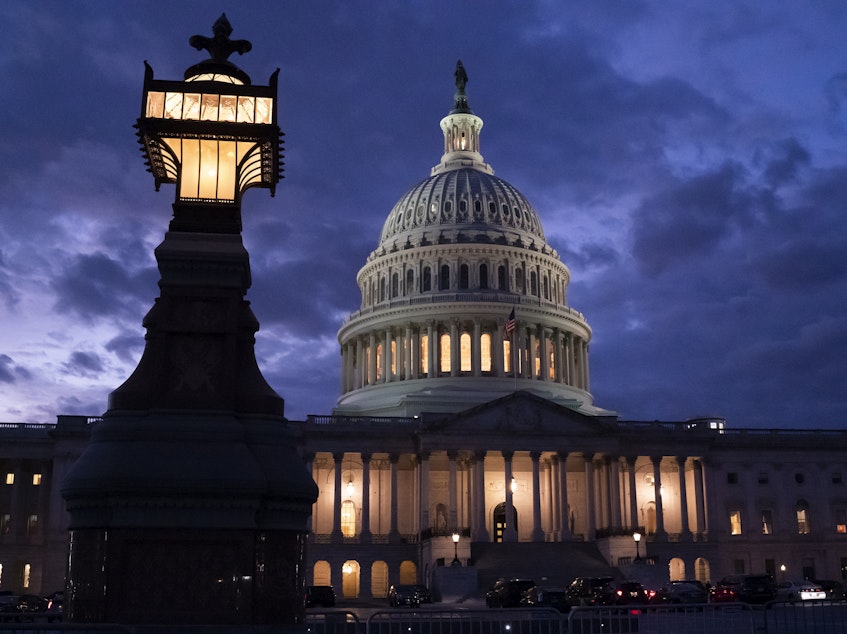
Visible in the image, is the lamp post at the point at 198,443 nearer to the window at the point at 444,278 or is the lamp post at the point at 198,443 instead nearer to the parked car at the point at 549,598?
the parked car at the point at 549,598

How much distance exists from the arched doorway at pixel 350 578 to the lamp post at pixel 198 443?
73640 millimetres

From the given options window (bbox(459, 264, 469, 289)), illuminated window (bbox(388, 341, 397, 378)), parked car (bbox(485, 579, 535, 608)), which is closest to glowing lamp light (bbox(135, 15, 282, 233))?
parked car (bbox(485, 579, 535, 608))

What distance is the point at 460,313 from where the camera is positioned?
107 metres

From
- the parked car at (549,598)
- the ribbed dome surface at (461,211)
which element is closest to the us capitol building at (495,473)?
the ribbed dome surface at (461,211)

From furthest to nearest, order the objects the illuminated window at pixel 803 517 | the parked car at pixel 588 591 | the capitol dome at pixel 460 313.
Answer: the capitol dome at pixel 460 313, the illuminated window at pixel 803 517, the parked car at pixel 588 591

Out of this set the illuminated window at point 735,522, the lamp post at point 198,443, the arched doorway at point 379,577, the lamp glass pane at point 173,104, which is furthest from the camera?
the illuminated window at point 735,522

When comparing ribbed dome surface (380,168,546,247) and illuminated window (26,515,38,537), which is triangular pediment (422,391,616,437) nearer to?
ribbed dome surface (380,168,546,247)

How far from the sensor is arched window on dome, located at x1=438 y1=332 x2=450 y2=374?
107 metres

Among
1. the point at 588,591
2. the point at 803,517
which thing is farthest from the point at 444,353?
the point at 588,591

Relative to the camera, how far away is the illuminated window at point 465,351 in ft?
348

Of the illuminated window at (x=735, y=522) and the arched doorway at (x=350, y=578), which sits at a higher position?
the illuminated window at (x=735, y=522)

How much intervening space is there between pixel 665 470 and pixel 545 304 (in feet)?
78.2

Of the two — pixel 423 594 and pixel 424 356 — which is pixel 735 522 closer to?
pixel 424 356

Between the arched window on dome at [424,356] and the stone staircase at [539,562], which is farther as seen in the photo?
the arched window on dome at [424,356]
